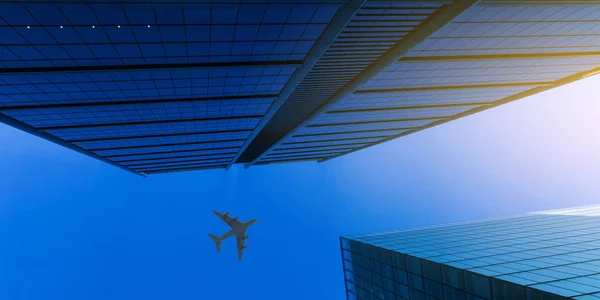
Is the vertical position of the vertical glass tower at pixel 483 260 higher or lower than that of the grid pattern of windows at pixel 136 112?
lower

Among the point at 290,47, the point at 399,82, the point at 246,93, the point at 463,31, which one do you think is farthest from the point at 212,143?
the point at 463,31

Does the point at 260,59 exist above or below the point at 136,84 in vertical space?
above

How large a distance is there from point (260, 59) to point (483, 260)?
19.3 meters

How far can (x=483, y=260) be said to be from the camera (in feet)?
92.5

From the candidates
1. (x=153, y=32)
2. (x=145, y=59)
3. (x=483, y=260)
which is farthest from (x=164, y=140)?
(x=483, y=260)

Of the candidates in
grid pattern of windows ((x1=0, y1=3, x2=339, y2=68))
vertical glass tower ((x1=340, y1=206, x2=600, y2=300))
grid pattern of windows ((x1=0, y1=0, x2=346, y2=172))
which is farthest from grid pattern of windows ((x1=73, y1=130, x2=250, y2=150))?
grid pattern of windows ((x1=0, y1=3, x2=339, y2=68))

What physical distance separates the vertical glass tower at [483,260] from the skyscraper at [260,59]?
12908mm

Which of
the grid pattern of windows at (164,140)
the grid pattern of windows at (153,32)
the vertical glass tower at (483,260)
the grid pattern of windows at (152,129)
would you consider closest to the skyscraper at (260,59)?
the grid pattern of windows at (153,32)

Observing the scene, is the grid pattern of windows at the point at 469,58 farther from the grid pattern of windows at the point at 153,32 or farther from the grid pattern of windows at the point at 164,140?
the grid pattern of windows at the point at 164,140

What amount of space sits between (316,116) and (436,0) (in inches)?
889

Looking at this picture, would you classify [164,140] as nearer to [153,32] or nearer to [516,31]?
[153,32]

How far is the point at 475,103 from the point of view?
46719mm

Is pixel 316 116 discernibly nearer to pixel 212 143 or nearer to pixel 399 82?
pixel 399 82

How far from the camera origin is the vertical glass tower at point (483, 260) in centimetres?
2244
